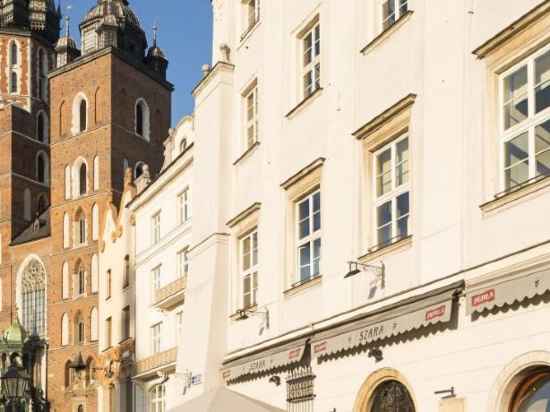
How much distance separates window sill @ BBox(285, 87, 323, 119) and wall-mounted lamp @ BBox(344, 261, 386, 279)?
2894mm

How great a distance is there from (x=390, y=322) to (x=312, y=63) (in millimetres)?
5192

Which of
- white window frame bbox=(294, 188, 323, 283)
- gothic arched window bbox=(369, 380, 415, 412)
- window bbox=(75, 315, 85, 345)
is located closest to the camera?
gothic arched window bbox=(369, 380, 415, 412)

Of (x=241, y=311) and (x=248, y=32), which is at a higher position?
(x=248, y=32)

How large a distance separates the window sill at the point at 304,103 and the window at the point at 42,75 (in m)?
67.3

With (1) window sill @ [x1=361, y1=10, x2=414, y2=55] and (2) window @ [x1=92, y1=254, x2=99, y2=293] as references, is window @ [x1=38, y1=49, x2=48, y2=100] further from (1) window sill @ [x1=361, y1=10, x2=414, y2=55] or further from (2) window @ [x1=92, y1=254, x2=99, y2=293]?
(1) window sill @ [x1=361, y1=10, x2=414, y2=55]

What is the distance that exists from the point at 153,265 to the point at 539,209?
27829mm

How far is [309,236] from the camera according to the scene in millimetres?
15633

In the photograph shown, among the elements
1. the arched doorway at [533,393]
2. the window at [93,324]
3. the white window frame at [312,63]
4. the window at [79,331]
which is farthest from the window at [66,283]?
the arched doorway at [533,393]

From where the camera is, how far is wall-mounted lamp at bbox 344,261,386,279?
13.0 metres

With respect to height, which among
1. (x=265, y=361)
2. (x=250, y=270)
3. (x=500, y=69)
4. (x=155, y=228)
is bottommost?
(x=265, y=361)

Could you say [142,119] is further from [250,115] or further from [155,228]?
[250,115]

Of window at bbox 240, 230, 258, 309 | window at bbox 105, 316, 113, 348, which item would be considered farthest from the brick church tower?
window at bbox 240, 230, 258, 309

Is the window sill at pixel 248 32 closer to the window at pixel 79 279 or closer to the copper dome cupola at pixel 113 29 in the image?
the window at pixel 79 279

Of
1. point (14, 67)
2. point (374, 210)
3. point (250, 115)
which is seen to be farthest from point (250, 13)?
point (14, 67)
